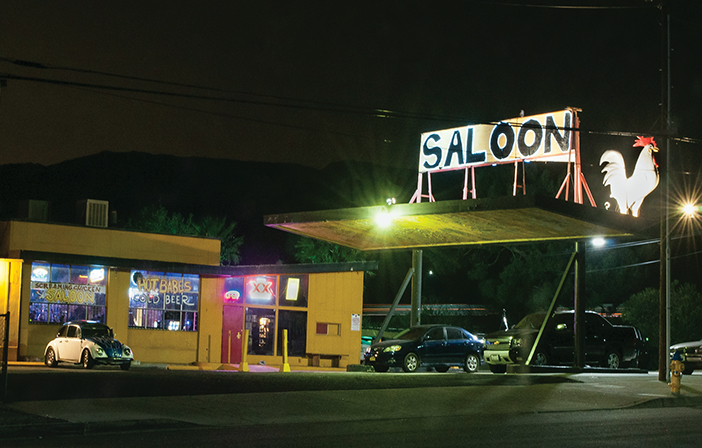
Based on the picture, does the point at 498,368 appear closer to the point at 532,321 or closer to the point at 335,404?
the point at 532,321

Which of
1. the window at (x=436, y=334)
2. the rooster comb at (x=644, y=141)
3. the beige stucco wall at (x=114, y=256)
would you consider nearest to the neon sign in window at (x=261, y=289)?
the beige stucco wall at (x=114, y=256)

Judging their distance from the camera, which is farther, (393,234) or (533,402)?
(393,234)

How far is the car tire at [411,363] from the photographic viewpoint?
81.9ft

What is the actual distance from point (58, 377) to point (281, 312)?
16393 millimetres

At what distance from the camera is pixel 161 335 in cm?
3167

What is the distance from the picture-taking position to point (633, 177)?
2452 cm

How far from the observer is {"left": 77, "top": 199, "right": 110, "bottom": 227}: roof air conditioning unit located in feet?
106

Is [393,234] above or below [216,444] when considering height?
above

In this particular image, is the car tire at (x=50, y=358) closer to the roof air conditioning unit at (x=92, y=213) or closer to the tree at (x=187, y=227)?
the roof air conditioning unit at (x=92, y=213)

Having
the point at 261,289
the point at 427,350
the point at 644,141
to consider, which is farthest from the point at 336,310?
the point at 644,141

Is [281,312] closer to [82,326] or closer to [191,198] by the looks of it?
[82,326]

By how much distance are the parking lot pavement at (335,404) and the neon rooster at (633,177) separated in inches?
244

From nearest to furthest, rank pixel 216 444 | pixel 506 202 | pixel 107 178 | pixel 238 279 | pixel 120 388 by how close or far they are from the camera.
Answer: pixel 216 444
pixel 120 388
pixel 506 202
pixel 238 279
pixel 107 178

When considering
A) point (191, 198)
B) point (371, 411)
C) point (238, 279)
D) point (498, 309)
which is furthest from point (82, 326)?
point (191, 198)
